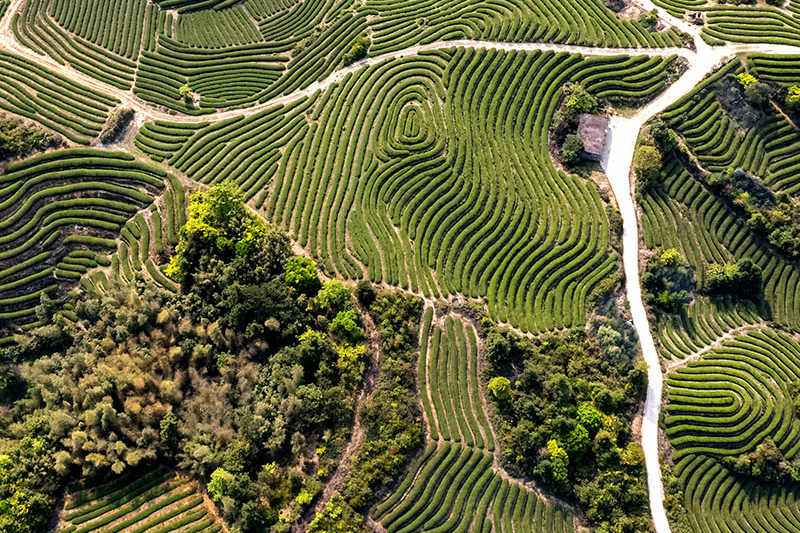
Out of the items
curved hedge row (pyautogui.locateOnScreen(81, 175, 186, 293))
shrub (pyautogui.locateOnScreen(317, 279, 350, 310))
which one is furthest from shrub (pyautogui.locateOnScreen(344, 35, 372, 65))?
shrub (pyautogui.locateOnScreen(317, 279, 350, 310))

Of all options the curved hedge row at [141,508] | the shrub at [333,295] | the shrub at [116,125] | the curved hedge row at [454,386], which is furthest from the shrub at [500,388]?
the shrub at [116,125]

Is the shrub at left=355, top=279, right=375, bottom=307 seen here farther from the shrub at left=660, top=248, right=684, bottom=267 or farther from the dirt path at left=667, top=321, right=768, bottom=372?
the dirt path at left=667, top=321, right=768, bottom=372

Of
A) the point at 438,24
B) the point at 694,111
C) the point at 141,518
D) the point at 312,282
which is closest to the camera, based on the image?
the point at 141,518

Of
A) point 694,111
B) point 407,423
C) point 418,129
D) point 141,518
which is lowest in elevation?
point 141,518

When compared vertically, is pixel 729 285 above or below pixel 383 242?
below

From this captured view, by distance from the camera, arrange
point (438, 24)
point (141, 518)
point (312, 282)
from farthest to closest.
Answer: point (438, 24)
point (312, 282)
point (141, 518)

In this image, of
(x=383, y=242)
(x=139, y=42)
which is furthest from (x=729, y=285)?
(x=139, y=42)

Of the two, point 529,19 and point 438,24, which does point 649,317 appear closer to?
point 529,19

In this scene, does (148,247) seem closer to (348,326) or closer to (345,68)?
(348,326)
